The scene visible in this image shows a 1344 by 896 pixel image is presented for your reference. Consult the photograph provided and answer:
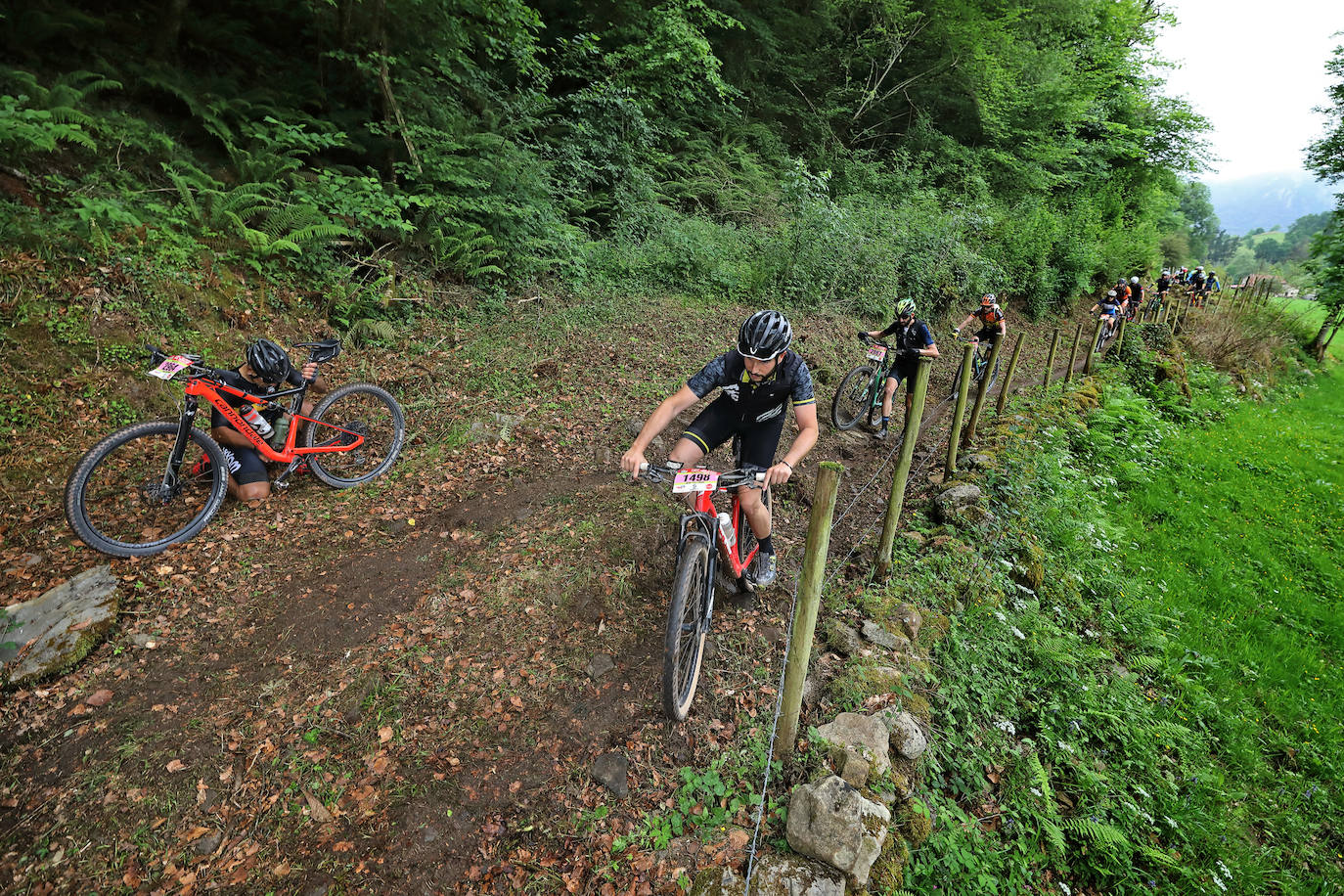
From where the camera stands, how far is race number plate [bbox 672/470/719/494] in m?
3.29

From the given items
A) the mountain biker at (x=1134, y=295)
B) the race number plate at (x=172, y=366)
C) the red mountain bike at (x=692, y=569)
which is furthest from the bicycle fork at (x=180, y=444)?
the mountain biker at (x=1134, y=295)

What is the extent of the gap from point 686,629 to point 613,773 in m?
0.95

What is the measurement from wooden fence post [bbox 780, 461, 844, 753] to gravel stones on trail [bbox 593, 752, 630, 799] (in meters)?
0.98

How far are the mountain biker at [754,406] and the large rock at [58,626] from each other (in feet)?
12.5

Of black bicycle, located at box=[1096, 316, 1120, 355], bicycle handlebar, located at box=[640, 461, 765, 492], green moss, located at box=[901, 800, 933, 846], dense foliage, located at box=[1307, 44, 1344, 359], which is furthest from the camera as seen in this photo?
dense foliage, located at box=[1307, 44, 1344, 359]

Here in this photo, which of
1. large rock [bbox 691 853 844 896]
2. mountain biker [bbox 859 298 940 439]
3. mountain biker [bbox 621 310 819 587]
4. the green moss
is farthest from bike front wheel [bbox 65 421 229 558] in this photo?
mountain biker [bbox 859 298 940 439]

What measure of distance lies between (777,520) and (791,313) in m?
6.32

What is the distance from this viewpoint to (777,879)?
2.74m

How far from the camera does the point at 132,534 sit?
4609 mm

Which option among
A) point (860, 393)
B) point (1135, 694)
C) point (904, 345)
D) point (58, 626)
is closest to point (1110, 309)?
point (904, 345)

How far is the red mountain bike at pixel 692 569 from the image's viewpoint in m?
3.28

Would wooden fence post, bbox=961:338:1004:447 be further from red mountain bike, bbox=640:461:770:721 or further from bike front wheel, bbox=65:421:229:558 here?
bike front wheel, bbox=65:421:229:558

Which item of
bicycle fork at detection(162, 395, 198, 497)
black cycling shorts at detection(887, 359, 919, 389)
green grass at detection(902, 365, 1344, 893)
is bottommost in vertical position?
green grass at detection(902, 365, 1344, 893)

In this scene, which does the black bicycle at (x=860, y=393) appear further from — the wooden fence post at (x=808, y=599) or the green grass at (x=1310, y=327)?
the green grass at (x=1310, y=327)
